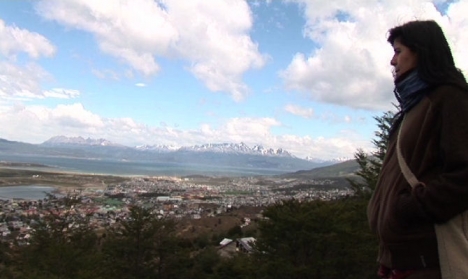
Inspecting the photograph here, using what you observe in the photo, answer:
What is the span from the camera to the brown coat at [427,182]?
1269mm

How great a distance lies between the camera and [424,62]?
148cm

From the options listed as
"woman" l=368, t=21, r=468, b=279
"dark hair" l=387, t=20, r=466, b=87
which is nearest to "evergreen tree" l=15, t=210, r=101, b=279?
"woman" l=368, t=21, r=468, b=279

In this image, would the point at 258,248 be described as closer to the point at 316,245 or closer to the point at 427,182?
the point at 316,245

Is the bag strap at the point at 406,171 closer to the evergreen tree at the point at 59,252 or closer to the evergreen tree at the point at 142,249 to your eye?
the evergreen tree at the point at 59,252

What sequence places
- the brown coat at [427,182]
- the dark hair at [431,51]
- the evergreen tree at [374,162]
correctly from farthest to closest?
the evergreen tree at [374,162]
the dark hair at [431,51]
the brown coat at [427,182]

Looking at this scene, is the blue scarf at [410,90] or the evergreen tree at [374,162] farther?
the evergreen tree at [374,162]

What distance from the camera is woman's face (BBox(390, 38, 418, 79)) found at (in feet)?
5.04

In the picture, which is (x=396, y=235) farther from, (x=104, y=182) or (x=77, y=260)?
(x=104, y=182)

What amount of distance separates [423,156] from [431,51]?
40 cm

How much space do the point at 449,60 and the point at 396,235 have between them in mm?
667

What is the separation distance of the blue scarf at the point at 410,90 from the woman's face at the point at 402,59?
0.03 metres

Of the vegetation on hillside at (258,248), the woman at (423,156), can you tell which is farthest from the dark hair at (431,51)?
the vegetation on hillside at (258,248)

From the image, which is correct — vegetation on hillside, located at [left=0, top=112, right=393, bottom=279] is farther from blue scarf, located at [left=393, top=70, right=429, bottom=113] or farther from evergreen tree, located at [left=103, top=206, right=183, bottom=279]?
blue scarf, located at [left=393, top=70, right=429, bottom=113]

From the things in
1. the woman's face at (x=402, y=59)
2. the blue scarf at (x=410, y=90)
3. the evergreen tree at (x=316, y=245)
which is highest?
the woman's face at (x=402, y=59)
